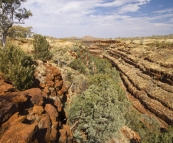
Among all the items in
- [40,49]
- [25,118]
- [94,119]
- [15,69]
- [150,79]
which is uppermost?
[40,49]

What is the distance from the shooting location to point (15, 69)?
40.7ft

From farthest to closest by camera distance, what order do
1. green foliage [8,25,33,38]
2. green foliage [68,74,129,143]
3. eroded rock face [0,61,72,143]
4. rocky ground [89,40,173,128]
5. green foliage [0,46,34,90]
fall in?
1. rocky ground [89,40,173,128]
2. green foliage [8,25,33,38]
3. green foliage [68,74,129,143]
4. green foliage [0,46,34,90]
5. eroded rock face [0,61,72,143]

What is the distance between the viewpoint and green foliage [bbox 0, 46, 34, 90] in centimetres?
1230

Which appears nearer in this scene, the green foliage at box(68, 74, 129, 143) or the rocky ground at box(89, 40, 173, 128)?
the green foliage at box(68, 74, 129, 143)

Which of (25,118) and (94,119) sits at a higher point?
(25,118)

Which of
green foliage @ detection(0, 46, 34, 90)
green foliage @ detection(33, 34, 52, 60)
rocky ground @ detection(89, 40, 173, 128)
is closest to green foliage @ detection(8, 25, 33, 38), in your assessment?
green foliage @ detection(33, 34, 52, 60)

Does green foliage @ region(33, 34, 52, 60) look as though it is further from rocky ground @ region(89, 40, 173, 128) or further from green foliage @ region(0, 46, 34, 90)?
rocky ground @ region(89, 40, 173, 128)

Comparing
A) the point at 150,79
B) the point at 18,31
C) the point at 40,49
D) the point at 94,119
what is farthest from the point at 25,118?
the point at 150,79

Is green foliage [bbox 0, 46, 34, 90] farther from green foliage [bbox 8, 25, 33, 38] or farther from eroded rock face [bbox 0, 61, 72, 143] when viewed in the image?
green foliage [bbox 8, 25, 33, 38]

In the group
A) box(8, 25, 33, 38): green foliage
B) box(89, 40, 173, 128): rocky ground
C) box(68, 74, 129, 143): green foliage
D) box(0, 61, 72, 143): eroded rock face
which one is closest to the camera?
box(0, 61, 72, 143): eroded rock face

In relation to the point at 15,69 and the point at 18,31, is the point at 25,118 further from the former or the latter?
the point at 18,31

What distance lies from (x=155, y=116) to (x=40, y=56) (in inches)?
1016

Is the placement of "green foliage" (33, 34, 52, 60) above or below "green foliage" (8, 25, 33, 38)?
below

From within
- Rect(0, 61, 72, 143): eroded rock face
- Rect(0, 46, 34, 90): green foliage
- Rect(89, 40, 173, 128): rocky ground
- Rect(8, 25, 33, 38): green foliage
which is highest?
Rect(8, 25, 33, 38): green foliage
